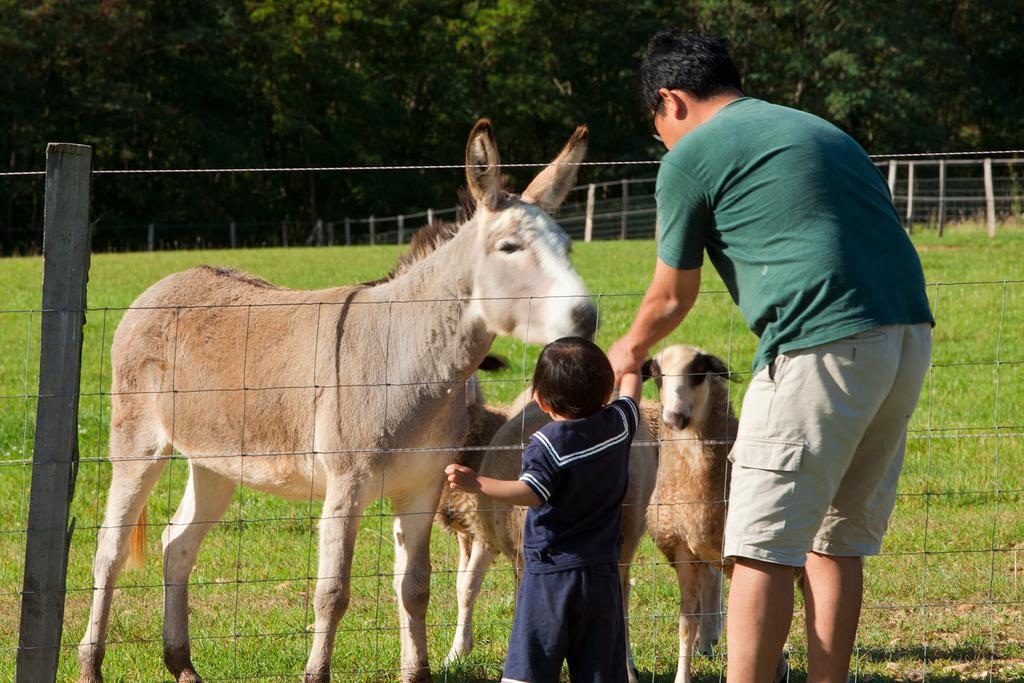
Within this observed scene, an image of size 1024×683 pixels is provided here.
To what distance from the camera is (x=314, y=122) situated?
43.8 meters

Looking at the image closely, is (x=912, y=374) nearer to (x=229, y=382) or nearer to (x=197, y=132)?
(x=229, y=382)

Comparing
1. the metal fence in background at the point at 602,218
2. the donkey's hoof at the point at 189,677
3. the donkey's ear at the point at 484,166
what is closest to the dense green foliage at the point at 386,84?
the metal fence in background at the point at 602,218

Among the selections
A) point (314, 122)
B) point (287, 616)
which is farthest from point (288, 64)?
point (287, 616)

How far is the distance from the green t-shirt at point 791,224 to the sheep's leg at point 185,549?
296 cm

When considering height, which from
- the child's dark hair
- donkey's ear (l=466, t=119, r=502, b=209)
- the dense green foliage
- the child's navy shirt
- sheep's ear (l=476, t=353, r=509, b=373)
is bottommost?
the child's navy shirt

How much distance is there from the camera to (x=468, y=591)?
18.9 ft

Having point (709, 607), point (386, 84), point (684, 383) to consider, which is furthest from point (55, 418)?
point (386, 84)

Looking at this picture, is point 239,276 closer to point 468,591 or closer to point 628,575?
point 468,591

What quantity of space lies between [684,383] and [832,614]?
7.89 feet

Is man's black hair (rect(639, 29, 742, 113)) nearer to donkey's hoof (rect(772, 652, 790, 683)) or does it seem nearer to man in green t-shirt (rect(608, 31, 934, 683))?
man in green t-shirt (rect(608, 31, 934, 683))

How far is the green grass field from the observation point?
5078 mm

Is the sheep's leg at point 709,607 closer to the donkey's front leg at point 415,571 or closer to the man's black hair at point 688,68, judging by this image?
the donkey's front leg at point 415,571

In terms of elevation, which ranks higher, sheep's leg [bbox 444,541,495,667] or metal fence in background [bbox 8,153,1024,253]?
metal fence in background [bbox 8,153,1024,253]

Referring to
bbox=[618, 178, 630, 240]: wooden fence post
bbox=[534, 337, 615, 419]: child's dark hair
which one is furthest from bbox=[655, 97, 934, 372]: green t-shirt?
bbox=[618, 178, 630, 240]: wooden fence post
